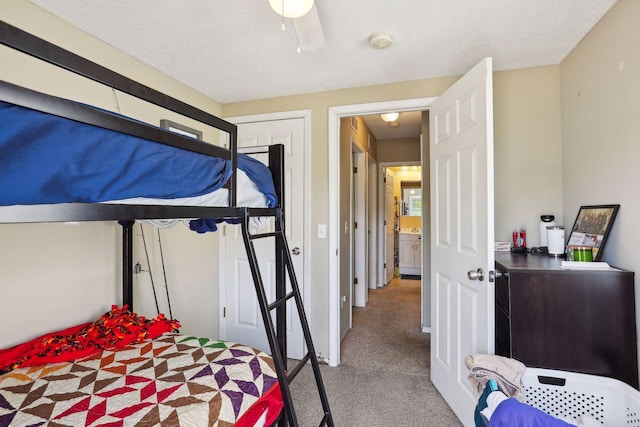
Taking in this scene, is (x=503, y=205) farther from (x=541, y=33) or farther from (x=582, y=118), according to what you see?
(x=541, y=33)

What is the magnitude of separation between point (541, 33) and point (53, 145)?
7.57ft

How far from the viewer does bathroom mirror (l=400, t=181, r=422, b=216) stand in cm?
664

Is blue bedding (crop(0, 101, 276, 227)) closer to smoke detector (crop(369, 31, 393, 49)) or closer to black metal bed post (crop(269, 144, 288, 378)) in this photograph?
black metal bed post (crop(269, 144, 288, 378))

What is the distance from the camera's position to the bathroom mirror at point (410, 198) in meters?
6.64

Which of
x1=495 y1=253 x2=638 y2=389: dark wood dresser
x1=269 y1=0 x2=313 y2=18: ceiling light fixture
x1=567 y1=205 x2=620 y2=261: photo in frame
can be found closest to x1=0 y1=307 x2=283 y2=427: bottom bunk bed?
x1=495 y1=253 x2=638 y2=389: dark wood dresser

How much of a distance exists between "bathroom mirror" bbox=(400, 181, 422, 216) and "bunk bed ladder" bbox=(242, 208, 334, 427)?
5.46 m

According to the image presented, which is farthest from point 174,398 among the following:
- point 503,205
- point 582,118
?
point 582,118

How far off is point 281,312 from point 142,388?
24.6 inches

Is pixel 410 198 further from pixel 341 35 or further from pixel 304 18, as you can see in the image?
pixel 304 18

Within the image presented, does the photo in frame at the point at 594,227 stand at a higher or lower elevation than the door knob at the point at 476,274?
higher

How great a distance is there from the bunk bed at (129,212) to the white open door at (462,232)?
927 mm

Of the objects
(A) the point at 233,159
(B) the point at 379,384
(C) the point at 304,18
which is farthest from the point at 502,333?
(C) the point at 304,18

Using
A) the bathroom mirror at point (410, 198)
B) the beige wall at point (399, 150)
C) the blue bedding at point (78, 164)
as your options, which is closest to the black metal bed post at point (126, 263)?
the blue bedding at point (78, 164)

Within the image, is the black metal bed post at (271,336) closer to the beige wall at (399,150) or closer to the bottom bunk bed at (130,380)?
the bottom bunk bed at (130,380)
